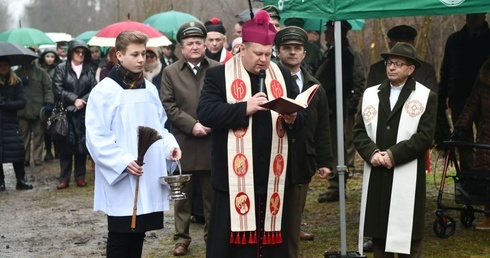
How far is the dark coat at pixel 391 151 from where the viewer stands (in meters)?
7.40

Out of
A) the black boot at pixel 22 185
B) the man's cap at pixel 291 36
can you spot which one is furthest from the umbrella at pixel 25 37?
the man's cap at pixel 291 36

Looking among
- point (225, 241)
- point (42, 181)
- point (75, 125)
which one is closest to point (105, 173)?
point (225, 241)

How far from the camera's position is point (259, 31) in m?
6.35

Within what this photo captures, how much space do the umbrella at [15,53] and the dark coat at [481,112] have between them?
751 centimetres

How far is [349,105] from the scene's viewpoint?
12.1 metres

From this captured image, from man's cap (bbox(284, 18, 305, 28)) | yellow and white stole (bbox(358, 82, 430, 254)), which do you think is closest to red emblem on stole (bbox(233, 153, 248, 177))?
yellow and white stole (bbox(358, 82, 430, 254))

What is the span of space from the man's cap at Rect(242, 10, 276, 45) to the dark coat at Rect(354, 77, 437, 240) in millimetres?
1569

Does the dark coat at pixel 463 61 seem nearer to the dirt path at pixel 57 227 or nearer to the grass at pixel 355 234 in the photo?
the grass at pixel 355 234

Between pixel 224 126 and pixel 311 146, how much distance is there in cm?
166

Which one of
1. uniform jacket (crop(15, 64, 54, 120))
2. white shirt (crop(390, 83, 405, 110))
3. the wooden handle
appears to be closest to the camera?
the wooden handle

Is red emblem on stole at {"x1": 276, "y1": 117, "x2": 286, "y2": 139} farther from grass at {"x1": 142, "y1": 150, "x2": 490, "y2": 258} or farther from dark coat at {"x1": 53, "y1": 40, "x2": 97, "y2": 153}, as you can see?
dark coat at {"x1": 53, "y1": 40, "x2": 97, "y2": 153}

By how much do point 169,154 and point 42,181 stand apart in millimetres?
9364

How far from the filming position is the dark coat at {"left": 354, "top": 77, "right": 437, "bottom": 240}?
24.3 ft

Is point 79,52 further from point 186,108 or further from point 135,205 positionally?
point 135,205
